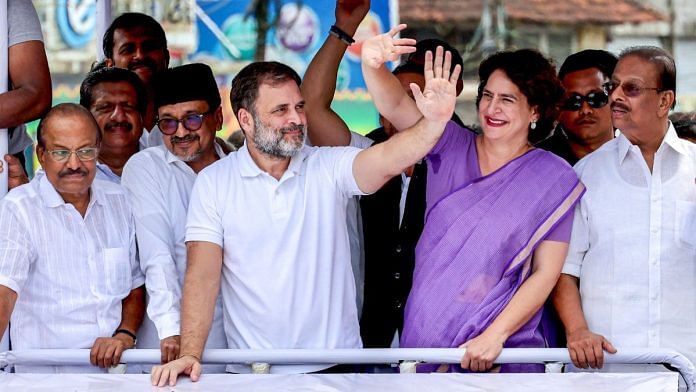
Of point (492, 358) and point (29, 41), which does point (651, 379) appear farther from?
point (29, 41)

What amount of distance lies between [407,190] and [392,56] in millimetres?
676

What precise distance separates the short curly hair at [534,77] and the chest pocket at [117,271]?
123 centimetres

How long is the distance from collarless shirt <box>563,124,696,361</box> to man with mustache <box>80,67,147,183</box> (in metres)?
1.65

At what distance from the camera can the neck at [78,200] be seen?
3.88m

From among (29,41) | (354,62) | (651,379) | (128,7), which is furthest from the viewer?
(128,7)

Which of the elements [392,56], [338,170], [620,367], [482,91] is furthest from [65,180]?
[620,367]

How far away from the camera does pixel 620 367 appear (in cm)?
382

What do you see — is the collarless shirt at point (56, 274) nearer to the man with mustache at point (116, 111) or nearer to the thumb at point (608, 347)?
the man with mustache at point (116, 111)

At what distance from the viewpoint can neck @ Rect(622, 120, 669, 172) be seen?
4.00 m

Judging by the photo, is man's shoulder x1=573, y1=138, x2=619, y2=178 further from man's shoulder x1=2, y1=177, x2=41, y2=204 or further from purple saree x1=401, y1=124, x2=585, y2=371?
man's shoulder x1=2, y1=177, x2=41, y2=204

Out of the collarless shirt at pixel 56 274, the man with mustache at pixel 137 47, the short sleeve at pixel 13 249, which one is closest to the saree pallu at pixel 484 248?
the collarless shirt at pixel 56 274

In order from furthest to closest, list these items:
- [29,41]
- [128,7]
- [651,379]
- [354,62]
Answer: [128,7], [354,62], [29,41], [651,379]

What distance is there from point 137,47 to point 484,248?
2.05 metres

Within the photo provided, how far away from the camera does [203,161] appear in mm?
4289
